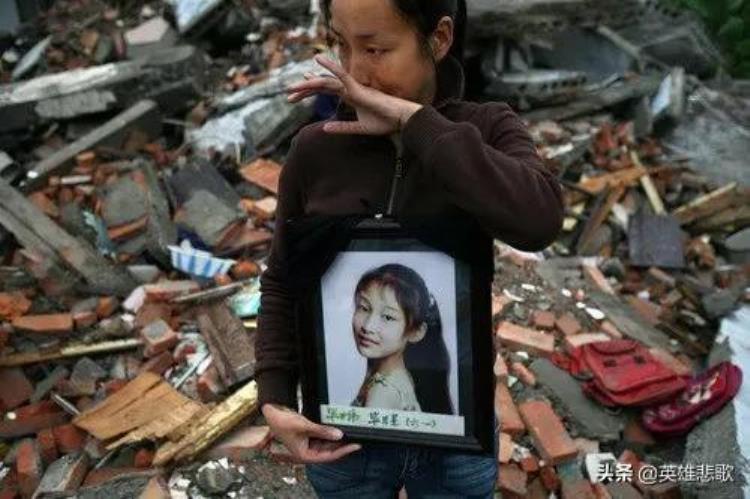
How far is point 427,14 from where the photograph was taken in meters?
1.19

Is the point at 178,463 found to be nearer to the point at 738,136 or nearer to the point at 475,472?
the point at 475,472

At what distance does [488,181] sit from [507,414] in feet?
8.18

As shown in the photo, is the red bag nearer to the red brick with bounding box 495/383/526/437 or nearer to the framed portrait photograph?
the red brick with bounding box 495/383/526/437

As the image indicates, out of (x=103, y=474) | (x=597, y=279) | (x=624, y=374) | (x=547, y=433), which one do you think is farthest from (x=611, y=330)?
(x=103, y=474)

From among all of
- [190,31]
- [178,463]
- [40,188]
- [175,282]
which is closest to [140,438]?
[178,463]

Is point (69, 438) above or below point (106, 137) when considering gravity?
below

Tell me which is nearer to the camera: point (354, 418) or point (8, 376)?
point (354, 418)

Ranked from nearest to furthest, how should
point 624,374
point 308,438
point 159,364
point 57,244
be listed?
point 308,438 < point 624,374 < point 159,364 < point 57,244

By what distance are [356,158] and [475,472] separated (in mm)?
765

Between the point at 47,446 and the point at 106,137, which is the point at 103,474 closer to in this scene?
the point at 47,446

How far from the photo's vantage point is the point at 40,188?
5.40 meters

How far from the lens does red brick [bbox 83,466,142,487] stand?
3043 mm

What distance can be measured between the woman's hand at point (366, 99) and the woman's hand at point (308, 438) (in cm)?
65

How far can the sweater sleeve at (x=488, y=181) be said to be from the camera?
1.07 meters
